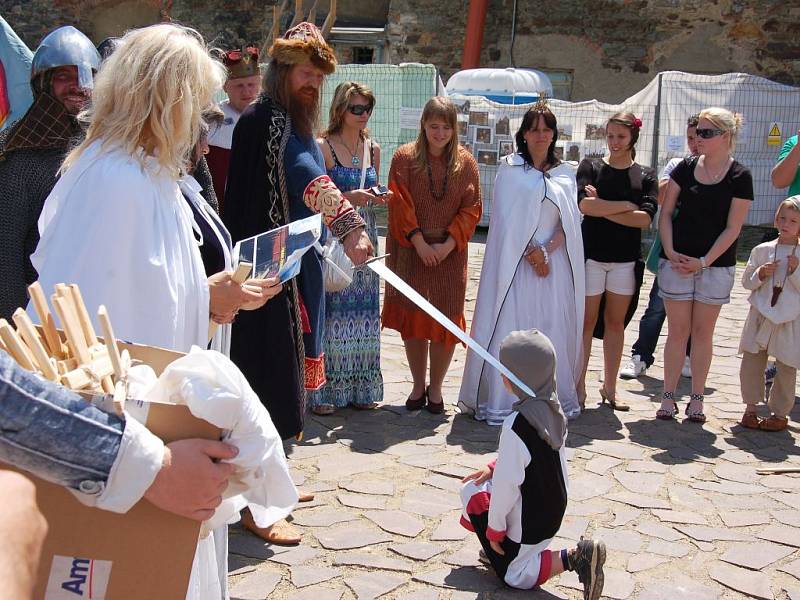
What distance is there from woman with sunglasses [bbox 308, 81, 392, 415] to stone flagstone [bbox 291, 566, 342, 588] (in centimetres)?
209

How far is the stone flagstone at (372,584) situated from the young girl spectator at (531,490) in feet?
1.33

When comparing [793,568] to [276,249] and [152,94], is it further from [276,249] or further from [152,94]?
[152,94]

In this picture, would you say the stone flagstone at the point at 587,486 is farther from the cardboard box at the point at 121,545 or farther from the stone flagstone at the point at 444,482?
the cardboard box at the point at 121,545

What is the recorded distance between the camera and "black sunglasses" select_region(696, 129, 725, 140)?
560 cm

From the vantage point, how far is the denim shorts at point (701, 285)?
5.70 meters

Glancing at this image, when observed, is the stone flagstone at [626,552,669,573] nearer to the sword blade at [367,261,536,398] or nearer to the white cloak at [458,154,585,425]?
the sword blade at [367,261,536,398]

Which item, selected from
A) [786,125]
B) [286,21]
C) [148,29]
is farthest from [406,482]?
[286,21]

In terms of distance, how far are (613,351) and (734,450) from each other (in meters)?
1.05

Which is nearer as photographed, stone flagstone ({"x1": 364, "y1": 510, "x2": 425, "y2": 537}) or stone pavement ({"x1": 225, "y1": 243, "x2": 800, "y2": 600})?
stone pavement ({"x1": 225, "y1": 243, "x2": 800, "y2": 600})

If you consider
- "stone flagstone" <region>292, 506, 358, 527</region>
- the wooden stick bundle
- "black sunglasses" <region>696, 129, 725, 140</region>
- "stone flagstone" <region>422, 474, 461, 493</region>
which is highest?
"black sunglasses" <region>696, 129, 725, 140</region>

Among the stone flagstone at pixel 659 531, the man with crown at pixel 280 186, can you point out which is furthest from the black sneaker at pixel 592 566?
the man with crown at pixel 280 186

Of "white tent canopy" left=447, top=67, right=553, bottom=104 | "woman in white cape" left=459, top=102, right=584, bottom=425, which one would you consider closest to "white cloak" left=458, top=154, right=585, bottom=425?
"woman in white cape" left=459, top=102, right=584, bottom=425

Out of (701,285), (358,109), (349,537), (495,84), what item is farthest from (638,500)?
(495,84)

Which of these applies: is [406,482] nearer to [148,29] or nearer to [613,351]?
[613,351]
